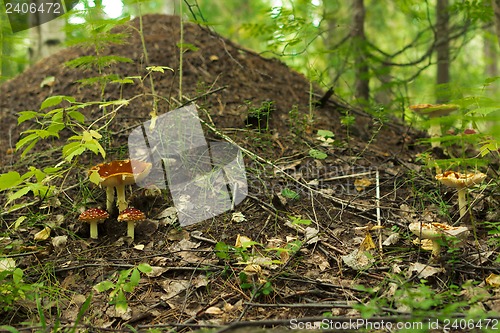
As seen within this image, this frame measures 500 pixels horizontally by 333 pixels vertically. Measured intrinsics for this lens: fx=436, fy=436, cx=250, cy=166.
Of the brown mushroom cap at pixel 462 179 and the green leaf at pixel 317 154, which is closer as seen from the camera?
the brown mushroom cap at pixel 462 179

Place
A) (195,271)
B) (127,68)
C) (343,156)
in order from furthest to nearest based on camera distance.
A: (127,68)
(343,156)
(195,271)

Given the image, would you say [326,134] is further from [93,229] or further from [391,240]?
[93,229]

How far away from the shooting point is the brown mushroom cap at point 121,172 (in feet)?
11.0

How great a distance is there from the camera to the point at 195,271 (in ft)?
10.1

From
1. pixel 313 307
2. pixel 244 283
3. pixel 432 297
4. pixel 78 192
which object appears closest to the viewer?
pixel 432 297

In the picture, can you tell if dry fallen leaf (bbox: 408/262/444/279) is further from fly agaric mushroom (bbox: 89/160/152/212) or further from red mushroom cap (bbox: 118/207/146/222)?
fly agaric mushroom (bbox: 89/160/152/212)

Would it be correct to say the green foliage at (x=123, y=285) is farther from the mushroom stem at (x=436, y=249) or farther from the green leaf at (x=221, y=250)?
the mushroom stem at (x=436, y=249)

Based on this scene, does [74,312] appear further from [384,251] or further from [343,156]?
[343,156]

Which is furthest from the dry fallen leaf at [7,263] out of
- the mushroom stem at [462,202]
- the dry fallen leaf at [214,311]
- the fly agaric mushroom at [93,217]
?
the mushroom stem at [462,202]

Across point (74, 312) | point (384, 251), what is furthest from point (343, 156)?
point (74, 312)

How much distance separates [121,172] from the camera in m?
3.44

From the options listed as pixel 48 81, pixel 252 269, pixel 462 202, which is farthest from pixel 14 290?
pixel 48 81

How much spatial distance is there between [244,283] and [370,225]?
4.08 ft

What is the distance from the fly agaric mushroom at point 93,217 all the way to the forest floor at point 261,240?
0.12 metres
